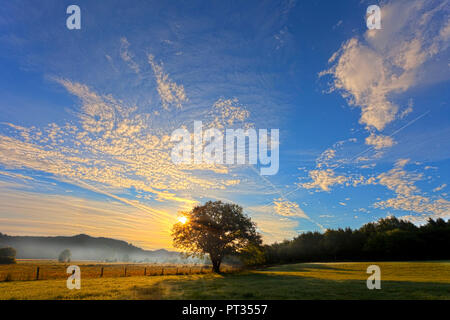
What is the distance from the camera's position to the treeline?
88.8 meters

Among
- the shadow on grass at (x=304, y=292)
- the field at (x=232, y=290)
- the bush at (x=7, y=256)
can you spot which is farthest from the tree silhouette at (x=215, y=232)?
the bush at (x=7, y=256)

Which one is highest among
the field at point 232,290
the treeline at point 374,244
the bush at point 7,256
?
the field at point 232,290

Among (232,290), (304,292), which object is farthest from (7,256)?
(304,292)

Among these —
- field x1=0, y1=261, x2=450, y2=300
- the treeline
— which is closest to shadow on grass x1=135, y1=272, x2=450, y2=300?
field x1=0, y1=261, x2=450, y2=300

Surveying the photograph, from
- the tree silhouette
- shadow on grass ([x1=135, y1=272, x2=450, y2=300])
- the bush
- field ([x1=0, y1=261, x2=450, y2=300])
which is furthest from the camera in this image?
the bush

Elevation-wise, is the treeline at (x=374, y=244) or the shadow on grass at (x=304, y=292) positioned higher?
the shadow on grass at (x=304, y=292)

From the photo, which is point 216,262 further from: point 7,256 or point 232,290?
point 7,256

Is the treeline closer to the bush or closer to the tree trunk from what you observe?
the tree trunk

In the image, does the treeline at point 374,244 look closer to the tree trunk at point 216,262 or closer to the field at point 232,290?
the tree trunk at point 216,262

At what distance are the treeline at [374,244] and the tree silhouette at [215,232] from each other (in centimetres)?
3405

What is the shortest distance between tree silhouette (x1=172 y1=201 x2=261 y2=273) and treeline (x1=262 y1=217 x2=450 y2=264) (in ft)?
112

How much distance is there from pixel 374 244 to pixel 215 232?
83.7 m

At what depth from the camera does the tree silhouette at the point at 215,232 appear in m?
47.2
